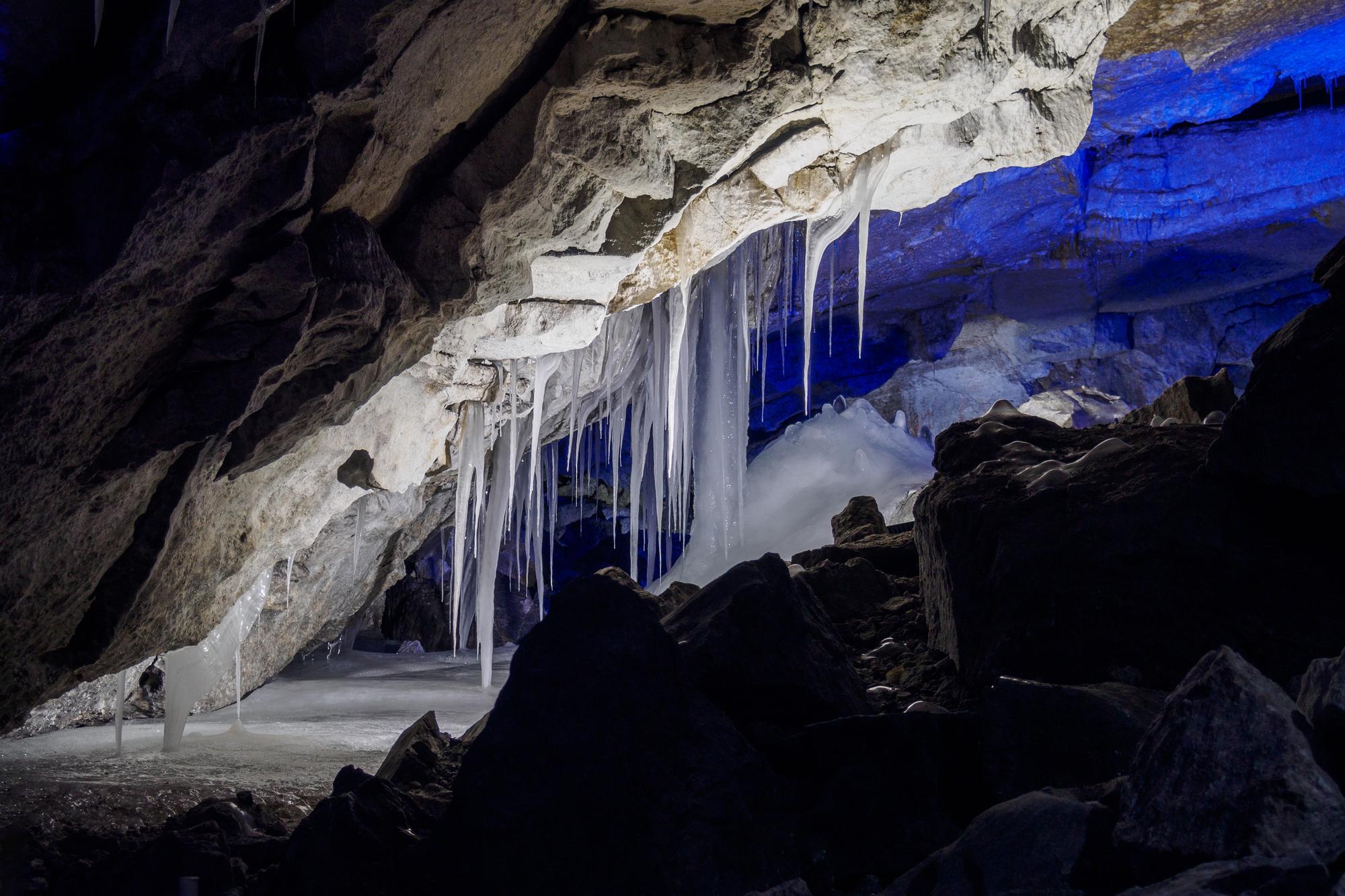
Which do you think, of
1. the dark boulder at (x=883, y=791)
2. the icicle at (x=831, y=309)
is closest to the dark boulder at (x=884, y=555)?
the dark boulder at (x=883, y=791)

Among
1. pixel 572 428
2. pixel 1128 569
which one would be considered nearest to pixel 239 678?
pixel 572 428

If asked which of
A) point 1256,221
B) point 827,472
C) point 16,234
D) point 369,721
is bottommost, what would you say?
point 369,721

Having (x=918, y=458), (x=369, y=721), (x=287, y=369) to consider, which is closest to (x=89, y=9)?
(x=287, y=369)

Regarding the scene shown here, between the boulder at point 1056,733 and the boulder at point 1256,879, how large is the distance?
0.93m

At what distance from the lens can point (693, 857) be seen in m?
2.43

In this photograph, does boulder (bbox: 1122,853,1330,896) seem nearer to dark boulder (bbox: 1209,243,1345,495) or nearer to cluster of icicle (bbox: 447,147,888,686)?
dark boulder (bbox: 1209,243,1345,495)

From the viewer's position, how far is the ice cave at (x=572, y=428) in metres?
2.35

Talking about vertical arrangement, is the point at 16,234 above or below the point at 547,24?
below

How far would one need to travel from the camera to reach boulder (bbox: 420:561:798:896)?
2443 mm

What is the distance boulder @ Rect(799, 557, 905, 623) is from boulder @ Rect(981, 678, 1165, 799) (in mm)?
1777

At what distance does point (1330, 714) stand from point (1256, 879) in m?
0.46

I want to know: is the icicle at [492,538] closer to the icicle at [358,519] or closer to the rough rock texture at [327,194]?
the icicle at [358,519]

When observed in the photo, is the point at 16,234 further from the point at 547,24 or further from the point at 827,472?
the point at 827,472

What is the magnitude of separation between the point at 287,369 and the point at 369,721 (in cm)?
346
